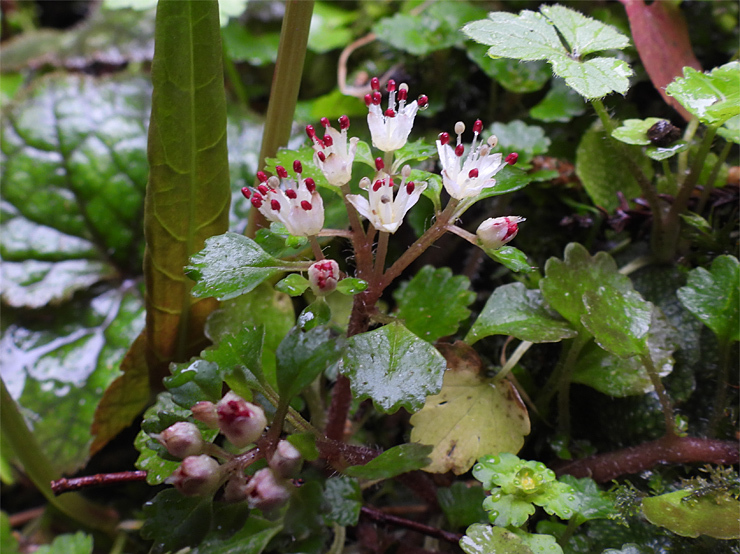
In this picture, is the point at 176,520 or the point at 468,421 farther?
the point at 468,421

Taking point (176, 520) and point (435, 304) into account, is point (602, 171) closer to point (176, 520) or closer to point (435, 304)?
point (435, 304)

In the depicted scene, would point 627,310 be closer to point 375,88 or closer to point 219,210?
point 375,88

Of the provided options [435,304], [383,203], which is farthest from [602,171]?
[383,203]

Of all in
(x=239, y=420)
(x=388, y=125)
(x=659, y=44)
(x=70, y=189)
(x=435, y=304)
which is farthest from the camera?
(x=70, y=189)

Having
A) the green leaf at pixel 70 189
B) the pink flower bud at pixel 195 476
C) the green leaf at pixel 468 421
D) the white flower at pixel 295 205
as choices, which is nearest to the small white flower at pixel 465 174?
the white flower at pixel 295 205

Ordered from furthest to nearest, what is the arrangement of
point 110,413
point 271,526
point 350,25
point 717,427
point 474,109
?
point 350,25, point 474,109, point 110,413, point 717,427, point 271,526

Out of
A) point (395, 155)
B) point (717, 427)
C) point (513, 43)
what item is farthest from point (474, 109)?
point (717, 427)

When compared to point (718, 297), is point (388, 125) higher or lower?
higher
